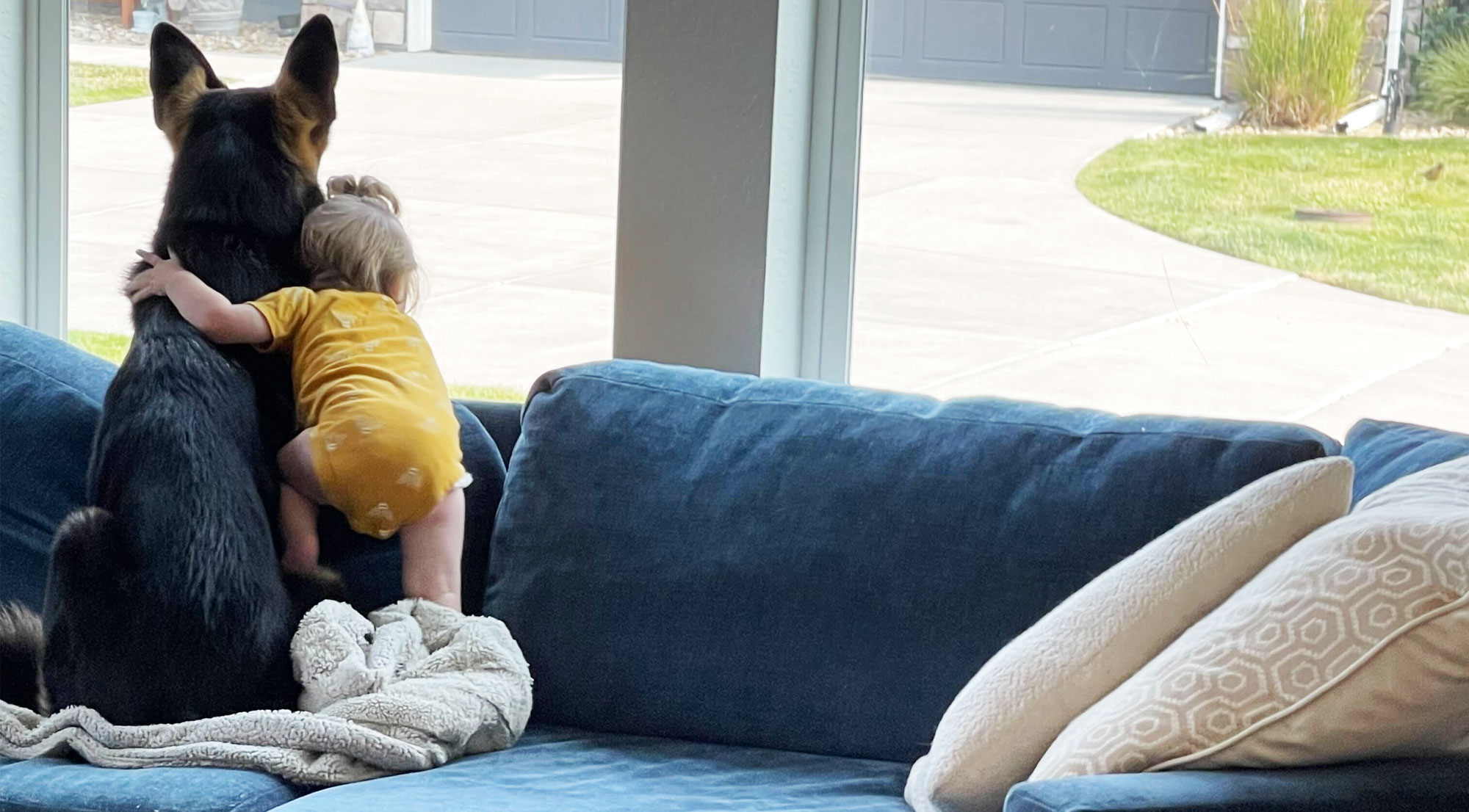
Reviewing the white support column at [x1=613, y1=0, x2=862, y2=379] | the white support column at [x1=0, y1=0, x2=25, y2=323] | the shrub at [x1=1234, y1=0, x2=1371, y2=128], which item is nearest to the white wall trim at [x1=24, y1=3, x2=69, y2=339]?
the white support column at [x1=0, y1=0, x2=25, y2=323]

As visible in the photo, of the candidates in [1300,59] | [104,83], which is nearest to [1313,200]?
[1300,59]

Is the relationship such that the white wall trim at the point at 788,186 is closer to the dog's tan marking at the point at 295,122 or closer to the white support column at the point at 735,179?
the white support column at the point at 735,179

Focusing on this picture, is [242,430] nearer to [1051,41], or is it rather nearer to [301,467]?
[301,467]

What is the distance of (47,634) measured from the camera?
2109mm

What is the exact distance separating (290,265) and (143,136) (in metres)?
1.11

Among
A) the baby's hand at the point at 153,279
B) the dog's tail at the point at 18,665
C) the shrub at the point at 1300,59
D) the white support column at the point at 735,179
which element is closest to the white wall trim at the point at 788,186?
the white support column at the point at 735,179

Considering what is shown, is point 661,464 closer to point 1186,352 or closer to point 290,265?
point 290,265

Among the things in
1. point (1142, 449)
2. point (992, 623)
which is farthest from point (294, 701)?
point (1142, 449)

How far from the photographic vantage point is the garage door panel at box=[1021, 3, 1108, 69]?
8.83 feet

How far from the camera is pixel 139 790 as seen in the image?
188 centimetres

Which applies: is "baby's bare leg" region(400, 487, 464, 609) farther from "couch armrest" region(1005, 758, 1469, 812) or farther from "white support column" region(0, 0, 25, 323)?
"white support column" region(0, 0, 25, 323)

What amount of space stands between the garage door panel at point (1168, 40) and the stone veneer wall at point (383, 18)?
1259 mm

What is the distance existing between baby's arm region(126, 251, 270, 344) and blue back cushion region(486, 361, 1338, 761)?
41 centimetres

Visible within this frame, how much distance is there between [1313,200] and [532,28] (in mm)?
1368
